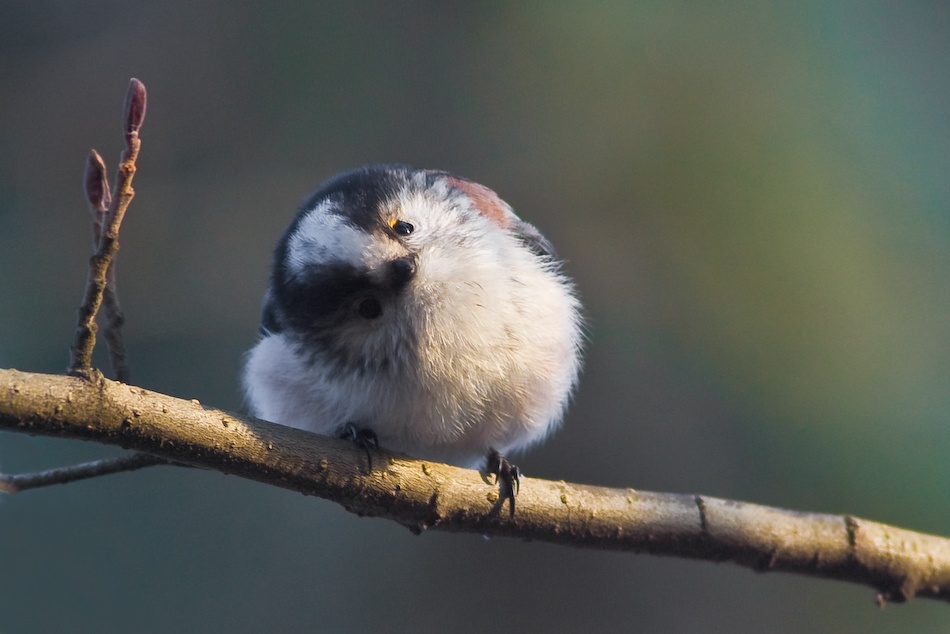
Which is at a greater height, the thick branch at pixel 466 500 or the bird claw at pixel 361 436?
the bird claw at pixel 361 436

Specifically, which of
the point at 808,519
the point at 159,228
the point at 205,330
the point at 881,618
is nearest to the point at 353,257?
the point at 808,519

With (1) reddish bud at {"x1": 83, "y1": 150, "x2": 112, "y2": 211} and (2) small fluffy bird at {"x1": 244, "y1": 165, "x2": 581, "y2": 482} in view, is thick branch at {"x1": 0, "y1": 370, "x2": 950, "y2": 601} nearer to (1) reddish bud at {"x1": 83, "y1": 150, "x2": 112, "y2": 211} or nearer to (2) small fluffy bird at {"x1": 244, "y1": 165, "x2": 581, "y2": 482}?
(2) small fluffy bird at {"x1": 244, "y1": 165, "x2": 581, "y2": 482}

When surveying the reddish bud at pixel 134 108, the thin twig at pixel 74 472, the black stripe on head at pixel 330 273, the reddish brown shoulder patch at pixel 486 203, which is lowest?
the thin twig at pixel 74 472

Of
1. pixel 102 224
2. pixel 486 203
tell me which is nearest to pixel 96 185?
pixel 102 224

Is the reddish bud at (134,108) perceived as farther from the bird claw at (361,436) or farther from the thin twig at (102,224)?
the bird claw at (361,436)

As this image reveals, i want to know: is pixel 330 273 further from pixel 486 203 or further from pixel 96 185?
pixel 486 203

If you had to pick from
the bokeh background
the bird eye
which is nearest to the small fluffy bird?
the bird eye

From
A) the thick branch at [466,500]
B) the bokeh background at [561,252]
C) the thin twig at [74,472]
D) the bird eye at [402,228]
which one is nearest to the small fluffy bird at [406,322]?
the bird eye at [402,228]

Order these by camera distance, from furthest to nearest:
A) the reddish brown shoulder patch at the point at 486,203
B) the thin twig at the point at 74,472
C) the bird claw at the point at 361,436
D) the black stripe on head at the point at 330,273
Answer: the reddish brown shoulder patch at the point at 486,203, the black stripe on head at the point at 330,273, the bird claw at the point at 361,436, the thin twig at the point at 74,472
